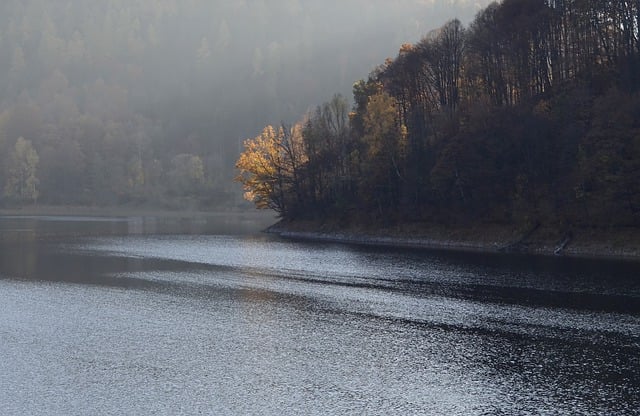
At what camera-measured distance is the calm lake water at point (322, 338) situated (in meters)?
23.1

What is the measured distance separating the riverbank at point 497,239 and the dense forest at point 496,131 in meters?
1.32

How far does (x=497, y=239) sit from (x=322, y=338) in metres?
44.9

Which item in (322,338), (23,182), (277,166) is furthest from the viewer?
(23,182)

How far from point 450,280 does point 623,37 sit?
4244cm

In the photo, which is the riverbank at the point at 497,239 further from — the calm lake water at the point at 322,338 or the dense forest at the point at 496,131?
the calm lake water at the point at 322,338

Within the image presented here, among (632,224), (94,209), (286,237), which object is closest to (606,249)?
(632,224)

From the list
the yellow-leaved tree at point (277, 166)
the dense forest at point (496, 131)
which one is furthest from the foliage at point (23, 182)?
the dense forest at point (496, 131)

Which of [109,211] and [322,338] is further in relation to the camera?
[109,211]

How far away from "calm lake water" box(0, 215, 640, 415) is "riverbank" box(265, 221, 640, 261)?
7487 millimetres

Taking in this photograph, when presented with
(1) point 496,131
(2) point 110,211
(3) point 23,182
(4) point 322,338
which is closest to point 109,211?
(2) point 110,211

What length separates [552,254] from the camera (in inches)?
2594

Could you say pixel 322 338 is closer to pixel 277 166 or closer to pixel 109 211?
pixel 277 166

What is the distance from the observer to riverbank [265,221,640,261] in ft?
206

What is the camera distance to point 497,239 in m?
72.9
